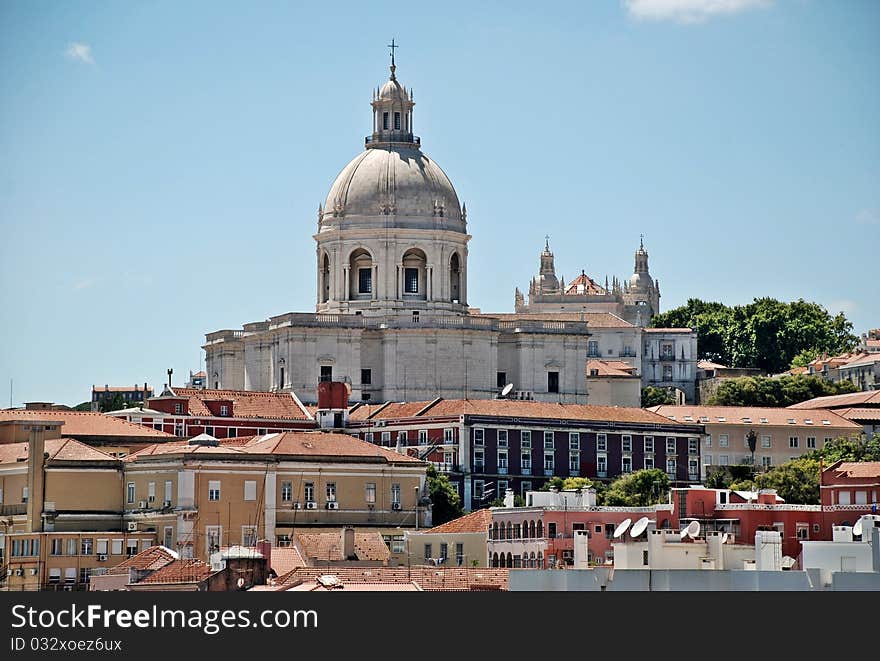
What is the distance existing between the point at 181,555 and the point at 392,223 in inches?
2265

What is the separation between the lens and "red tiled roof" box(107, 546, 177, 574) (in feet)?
335

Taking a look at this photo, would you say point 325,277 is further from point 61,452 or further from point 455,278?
point 61,452

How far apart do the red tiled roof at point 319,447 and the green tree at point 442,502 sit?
86.1 inches

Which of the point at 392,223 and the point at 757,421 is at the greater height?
the point at 392,223

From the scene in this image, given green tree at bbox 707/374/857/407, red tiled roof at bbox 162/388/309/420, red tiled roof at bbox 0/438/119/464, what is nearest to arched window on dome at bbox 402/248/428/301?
red tiled roof at bbox 162/388/309/420

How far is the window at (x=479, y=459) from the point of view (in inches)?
5748

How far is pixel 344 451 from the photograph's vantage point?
131 metres

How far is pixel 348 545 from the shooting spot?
110312 mm

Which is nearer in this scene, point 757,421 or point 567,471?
point 567,471

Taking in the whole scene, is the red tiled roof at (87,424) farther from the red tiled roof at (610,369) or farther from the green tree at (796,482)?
the red tiled roof at (610,369)
